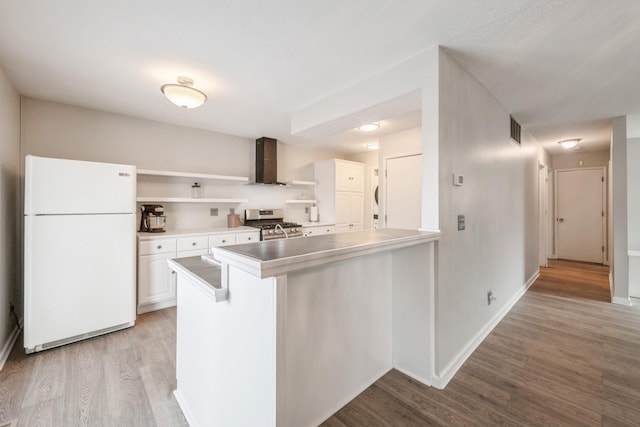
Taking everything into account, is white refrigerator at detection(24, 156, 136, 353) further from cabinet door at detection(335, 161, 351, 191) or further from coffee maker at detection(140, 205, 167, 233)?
cabinet door at detection(335, 161, 351, 191)

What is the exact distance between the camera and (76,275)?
2512 millimetres

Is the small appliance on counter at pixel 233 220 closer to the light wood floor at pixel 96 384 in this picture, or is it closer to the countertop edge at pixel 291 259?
the light wood floor at pixel 96 384

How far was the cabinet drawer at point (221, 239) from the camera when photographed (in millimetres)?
3609

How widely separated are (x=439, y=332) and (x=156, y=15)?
2.77 meters

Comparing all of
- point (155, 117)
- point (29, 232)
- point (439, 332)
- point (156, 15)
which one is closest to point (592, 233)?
point (439, 332)

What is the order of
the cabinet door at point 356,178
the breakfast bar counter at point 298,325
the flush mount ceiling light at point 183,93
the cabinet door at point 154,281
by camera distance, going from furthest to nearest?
the cabinet door at point 356,178, the cabinet door at point 154,281, the flush mount ceiling light at point 183,93, the breakfast bar counter at point 298,325

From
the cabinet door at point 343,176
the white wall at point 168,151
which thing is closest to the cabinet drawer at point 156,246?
the white wall at point 168,151

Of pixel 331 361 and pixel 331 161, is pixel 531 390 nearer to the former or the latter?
pixel 331 361

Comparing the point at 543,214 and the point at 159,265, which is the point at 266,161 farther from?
the point at 543,214

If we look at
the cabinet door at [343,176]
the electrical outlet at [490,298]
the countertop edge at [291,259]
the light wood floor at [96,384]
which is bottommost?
the light wood floor at [96,384]

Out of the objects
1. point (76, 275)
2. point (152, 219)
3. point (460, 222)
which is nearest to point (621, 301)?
point (460, 222)

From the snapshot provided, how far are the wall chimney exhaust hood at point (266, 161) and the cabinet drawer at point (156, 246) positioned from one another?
1704mm

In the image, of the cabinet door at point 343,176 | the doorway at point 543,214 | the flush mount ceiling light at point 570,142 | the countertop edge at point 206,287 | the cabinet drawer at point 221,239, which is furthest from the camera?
the doorway at point 543,214

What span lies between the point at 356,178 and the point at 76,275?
4382mm
